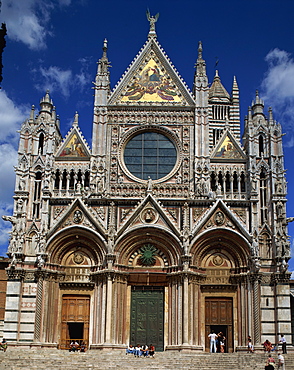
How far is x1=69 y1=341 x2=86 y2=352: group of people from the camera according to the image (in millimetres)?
32138

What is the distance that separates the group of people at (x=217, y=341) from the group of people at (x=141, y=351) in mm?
3367

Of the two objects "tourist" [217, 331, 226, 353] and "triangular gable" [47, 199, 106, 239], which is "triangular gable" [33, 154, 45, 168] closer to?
"triangular gable" [47, 199, 106, 239]

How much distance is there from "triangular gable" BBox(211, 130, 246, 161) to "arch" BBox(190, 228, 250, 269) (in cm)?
488

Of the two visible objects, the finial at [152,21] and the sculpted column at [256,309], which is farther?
the finial at [152,21]

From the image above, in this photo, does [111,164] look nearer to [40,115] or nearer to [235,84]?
[40,115]

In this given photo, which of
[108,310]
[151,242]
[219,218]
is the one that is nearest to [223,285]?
[219,218]

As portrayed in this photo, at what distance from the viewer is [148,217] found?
3478 centimetres

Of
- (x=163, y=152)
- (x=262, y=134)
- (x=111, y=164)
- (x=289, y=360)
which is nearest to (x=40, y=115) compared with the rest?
(x=111, y=164)

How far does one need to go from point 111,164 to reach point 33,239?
658 centimetres

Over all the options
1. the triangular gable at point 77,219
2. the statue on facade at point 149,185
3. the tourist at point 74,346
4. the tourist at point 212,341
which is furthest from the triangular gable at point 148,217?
the tourist at point 74,346

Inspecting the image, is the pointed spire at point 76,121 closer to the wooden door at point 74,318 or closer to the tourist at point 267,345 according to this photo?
the wooden door at point 74,318

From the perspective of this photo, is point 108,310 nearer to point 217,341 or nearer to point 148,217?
point 148,217

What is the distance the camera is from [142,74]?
1537 inches

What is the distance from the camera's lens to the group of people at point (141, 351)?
3100 cm
